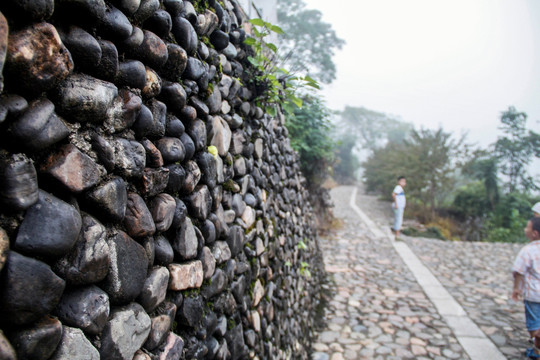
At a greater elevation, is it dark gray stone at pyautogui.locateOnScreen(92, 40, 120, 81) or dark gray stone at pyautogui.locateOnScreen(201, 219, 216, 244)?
dark gray stone at pyautogui.locateOnScreen(92, 40, 120, 81)

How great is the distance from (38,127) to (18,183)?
0.14 m

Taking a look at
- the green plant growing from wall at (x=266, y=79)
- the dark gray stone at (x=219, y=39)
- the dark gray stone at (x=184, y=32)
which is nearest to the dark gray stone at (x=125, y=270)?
the dark gray stone at (x=184, y=32)

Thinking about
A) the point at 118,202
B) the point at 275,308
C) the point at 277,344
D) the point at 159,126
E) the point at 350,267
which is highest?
the point at 159,126

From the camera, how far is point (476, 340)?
3803mm

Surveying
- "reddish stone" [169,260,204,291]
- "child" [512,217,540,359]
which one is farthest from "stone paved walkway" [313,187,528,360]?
"reddish stone" [169,260,204,291]

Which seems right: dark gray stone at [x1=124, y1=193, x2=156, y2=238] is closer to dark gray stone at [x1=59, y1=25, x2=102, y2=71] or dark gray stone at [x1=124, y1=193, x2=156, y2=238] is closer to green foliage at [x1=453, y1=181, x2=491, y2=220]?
dark gray stone at [x1=59, y1=25, x2=102, y2=71]

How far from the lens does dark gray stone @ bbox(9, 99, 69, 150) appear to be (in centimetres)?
69

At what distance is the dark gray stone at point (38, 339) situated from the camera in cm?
66

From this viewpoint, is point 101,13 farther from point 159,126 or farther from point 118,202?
point 118,202

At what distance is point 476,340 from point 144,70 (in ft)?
15.1

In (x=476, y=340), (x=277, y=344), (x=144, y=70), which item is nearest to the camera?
(x=144, y=70)

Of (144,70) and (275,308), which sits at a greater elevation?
(144,70)

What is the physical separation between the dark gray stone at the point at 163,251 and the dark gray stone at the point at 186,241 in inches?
2.3

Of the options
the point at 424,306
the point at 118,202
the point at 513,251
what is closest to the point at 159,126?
the point at 118,202
